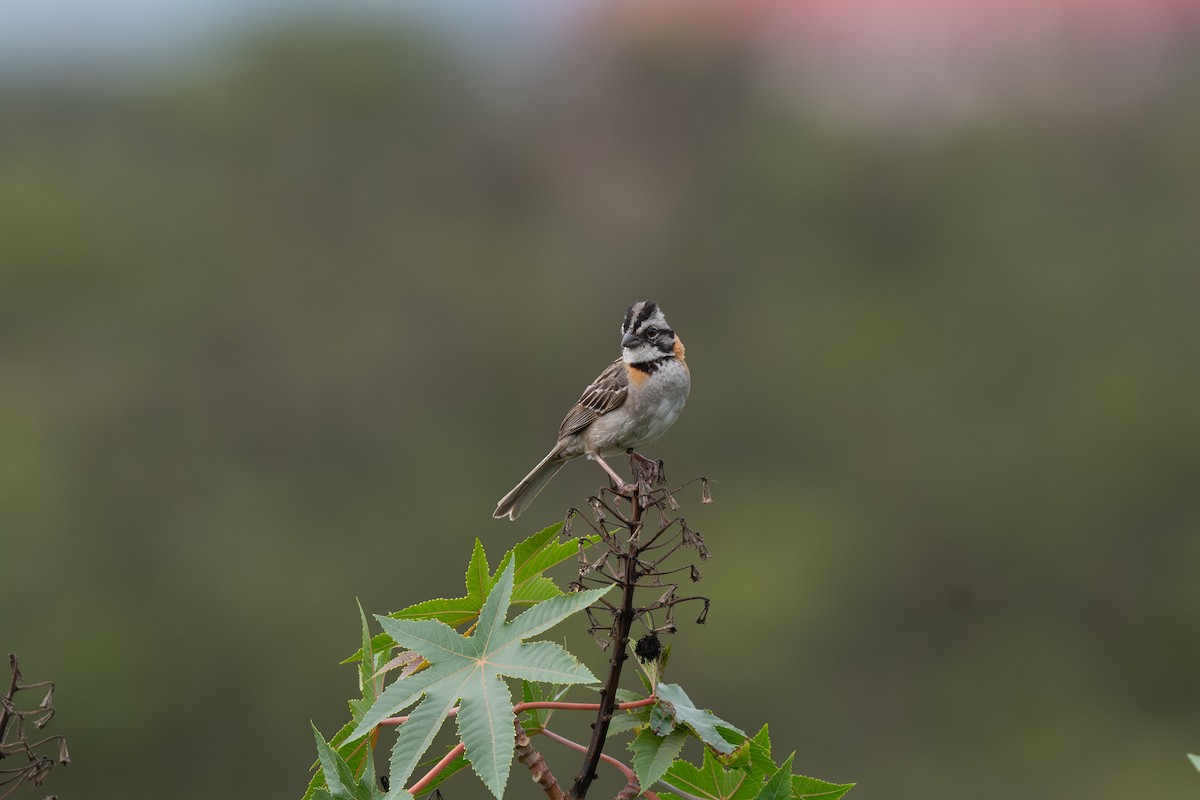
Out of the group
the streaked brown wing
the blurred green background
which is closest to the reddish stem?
the streaked brown wing

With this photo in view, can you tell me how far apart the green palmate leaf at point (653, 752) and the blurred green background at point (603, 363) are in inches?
1111

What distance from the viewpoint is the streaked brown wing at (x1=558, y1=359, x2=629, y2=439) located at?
207 inches

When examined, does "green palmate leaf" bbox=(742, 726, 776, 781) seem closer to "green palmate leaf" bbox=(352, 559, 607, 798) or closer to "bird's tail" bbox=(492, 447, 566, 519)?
"green palmate leaf" bbox=(352, 559, 607, 798)

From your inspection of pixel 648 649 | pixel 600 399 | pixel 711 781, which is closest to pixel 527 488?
pixel 600 399

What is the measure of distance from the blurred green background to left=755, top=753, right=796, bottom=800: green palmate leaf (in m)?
28.2

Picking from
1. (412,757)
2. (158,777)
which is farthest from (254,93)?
(412,757)

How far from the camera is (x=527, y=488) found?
5.45 m

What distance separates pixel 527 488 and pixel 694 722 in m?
3.08

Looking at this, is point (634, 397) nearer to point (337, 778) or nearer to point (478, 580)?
point (478, 580)

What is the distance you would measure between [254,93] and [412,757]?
4759cm

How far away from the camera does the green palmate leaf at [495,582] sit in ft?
8.63

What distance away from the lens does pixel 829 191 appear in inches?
1897

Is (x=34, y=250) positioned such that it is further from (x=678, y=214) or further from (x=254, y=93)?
(x=678, y=214)

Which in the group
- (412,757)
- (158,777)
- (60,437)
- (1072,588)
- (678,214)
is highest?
(678,214)
